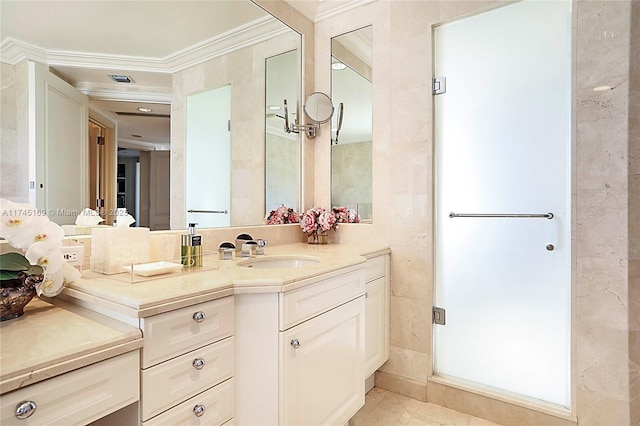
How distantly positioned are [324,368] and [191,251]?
2.28 feet

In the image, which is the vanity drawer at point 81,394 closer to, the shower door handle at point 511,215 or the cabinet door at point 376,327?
the cabinet door at point 376,327

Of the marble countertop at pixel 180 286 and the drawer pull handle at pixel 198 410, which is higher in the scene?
the marble countertop at pixel 180 286

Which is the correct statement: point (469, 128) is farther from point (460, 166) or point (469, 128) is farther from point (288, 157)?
point (288, 157)

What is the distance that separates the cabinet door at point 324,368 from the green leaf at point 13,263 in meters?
0.76

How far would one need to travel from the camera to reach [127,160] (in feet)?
4.78

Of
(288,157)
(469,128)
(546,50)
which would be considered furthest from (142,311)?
(546,50)

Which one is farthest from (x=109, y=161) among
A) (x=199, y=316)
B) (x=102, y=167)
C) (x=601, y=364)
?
(x=601, y=364)

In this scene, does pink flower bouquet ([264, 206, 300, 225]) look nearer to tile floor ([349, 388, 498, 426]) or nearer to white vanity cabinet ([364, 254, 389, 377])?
white vanity cabinet ([364, 254, 389, 377])

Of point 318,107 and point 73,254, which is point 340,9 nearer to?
point 318,107

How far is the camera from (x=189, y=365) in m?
1.02

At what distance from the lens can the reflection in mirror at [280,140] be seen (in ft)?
7.27

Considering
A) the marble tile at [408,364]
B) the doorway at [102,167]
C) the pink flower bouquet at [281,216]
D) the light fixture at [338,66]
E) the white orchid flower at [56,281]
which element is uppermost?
the light fixture at [338,66]

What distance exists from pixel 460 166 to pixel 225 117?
1.30m

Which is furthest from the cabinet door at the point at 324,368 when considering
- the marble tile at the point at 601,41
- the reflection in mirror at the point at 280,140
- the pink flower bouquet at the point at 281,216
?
the marble tile at the point at 601,41
